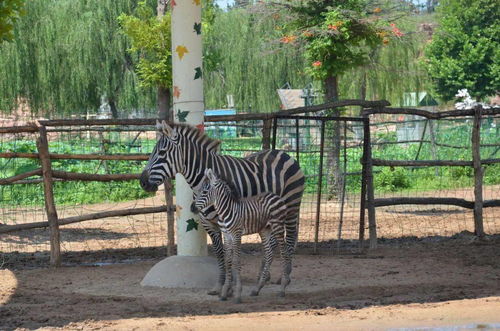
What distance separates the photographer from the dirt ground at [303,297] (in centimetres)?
677

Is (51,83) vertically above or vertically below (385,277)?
above

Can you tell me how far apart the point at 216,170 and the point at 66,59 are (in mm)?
17507

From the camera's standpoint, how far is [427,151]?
1955 centimetres

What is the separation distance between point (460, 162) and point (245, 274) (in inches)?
163

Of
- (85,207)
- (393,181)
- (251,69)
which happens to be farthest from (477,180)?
(251,69)

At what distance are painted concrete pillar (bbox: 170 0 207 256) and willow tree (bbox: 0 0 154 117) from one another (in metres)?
16.3

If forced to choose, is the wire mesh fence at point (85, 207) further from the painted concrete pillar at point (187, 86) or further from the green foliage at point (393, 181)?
the green foliage at point (393, 181)

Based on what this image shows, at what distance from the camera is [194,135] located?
859 cm

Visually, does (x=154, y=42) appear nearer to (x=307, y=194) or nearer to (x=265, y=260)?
(x=307, y=194)

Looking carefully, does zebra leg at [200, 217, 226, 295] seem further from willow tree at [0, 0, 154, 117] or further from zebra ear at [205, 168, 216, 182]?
willow tree at [0, 0, 154, 117]

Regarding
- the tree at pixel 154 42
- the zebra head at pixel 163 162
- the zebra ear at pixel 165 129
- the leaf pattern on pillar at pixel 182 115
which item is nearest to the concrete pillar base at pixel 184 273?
the zebra head at pixel 163 162

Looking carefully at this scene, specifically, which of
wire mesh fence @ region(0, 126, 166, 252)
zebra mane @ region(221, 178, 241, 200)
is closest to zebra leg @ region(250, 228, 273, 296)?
zebra mane @ region(221, 178, 241, 200)

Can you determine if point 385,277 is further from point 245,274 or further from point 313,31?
point 313,31

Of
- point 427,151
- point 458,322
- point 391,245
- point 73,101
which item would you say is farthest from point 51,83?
point 458,322
